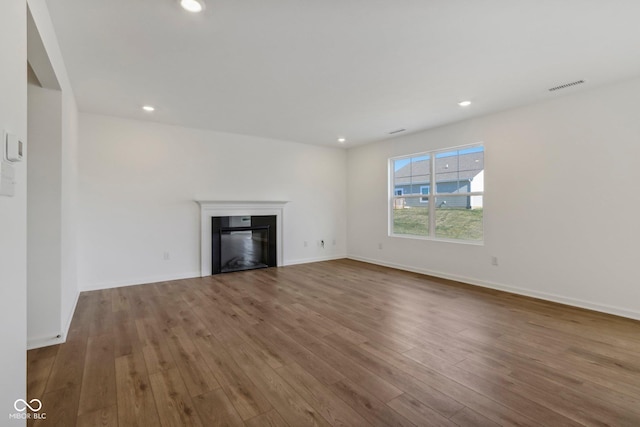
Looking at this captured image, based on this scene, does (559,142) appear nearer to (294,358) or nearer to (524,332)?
(524,332)

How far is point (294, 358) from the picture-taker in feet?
7.43

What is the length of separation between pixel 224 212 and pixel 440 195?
374 centimetres

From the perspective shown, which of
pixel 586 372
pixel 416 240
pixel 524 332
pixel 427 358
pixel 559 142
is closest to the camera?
pixel 586 372

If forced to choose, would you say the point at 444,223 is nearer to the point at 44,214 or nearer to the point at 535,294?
the point at 535,294

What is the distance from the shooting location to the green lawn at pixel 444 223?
4512mm

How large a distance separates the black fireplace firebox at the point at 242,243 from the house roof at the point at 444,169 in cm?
266

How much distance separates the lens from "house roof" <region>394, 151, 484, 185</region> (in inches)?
178

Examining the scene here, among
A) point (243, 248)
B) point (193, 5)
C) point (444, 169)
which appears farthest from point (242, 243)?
point (193, 5)


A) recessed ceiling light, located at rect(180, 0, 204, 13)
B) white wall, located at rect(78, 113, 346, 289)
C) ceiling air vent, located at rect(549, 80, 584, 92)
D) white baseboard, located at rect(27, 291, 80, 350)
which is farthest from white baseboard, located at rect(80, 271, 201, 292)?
ceiling air vent, located at rect(549, 80, 584, 92)

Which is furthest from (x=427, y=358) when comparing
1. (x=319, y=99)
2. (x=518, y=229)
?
(x=319, y=99)

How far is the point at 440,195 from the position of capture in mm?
4965

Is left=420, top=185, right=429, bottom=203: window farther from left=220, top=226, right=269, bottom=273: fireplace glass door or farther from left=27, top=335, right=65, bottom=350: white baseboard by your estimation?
left=27, top=335, right=65, bottom=350: white baseboard

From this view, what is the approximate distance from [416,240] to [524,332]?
2.61m

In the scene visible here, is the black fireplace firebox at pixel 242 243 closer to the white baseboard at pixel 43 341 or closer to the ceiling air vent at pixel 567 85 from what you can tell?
the white baseboard at pixel 43 341
